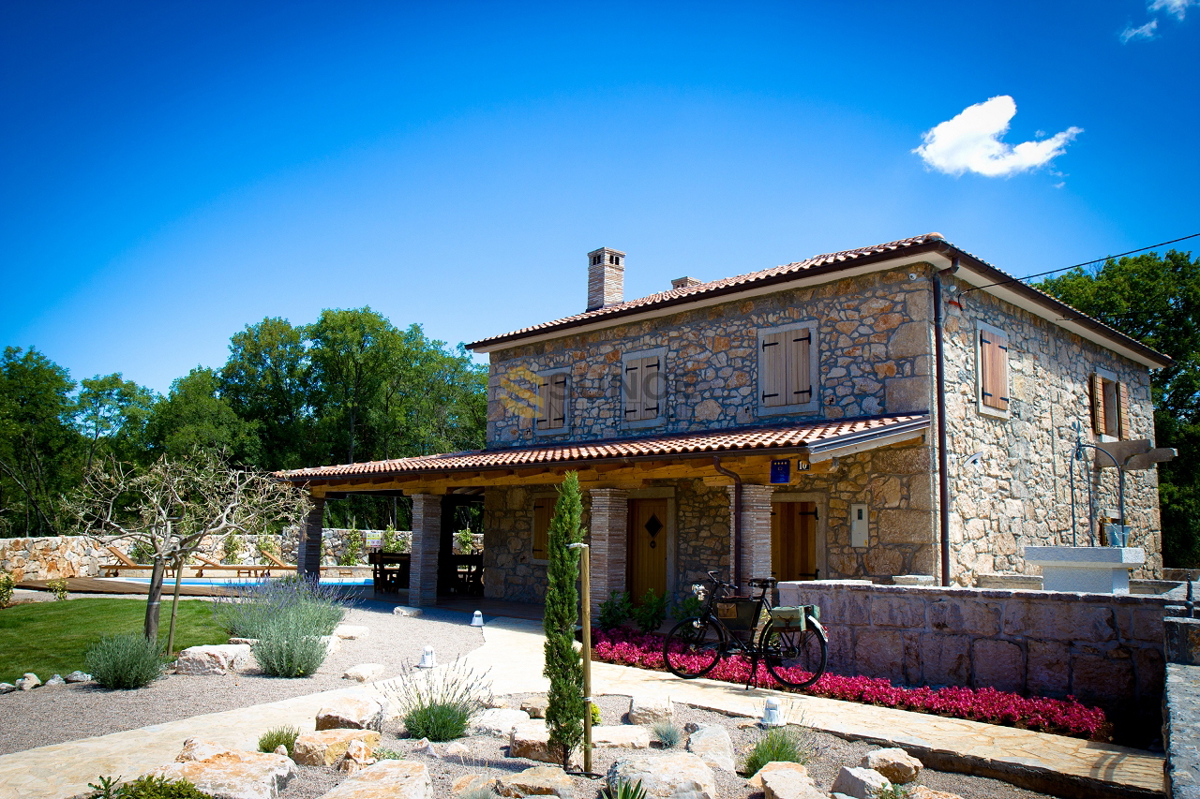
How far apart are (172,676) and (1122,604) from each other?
8.60 metres

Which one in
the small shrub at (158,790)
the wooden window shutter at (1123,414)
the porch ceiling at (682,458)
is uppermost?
the wooden window shutter at (1123,414)

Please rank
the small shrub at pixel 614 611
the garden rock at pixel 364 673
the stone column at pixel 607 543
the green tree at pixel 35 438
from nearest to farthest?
1. the garden rock at pixel 364 673
2. the small shrub at pixel 614 611
3. the stone column at pixel 607 543
4. the green tree at pixel 35 438

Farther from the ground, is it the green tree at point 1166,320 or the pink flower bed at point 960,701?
the green tree at point 1166,320

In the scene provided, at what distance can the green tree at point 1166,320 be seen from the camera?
22.3m

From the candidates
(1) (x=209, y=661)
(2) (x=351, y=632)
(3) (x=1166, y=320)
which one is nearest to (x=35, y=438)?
(2) (x=351, y=632)

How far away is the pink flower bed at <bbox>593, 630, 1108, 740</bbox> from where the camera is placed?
229 inches

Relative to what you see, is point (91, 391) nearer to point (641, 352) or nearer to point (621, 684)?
point (641, 352)

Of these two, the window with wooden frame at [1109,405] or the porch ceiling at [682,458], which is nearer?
the porch ceiling at [682,458]

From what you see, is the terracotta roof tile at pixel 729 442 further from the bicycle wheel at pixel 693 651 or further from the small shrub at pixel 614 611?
the bicycle wheel at pixel 693 651

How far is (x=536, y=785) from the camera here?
14.6 ft

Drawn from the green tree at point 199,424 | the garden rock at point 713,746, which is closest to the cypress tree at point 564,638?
the garden rock at point 713,746

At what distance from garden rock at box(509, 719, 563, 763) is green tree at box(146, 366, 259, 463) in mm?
27874

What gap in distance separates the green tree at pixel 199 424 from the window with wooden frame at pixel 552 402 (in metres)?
19.0

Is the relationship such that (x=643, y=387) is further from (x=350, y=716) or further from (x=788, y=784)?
(x=788, y=784)
